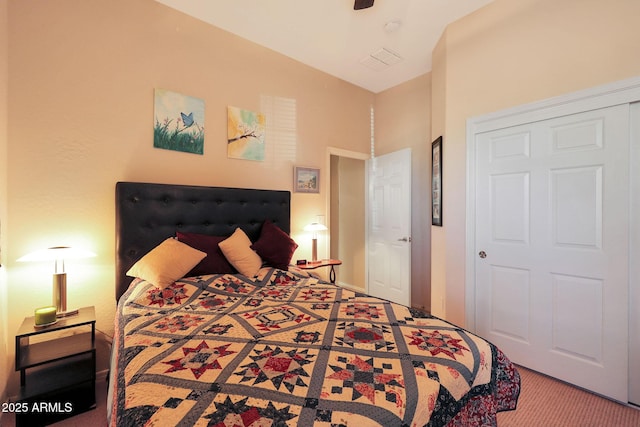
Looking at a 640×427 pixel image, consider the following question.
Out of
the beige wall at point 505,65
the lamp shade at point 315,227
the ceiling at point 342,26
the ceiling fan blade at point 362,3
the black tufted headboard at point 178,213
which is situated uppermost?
the ceiling at point 342,26

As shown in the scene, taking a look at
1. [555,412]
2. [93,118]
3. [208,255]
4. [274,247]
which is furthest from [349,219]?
[93,118]

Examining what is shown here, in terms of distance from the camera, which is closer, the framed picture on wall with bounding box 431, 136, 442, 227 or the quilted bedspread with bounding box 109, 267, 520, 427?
the quilted bedspread with bounding box 109, 267, 520, 427

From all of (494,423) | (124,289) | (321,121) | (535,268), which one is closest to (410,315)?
(494,423)

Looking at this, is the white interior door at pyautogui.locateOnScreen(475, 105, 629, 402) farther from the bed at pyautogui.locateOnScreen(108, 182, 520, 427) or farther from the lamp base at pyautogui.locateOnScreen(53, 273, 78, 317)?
the lamp base at pyautogui.locateOnScreen(53, 273, 78, 317)

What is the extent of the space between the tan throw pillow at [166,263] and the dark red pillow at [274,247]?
1.90ft

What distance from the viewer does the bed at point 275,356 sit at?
32.1 inches

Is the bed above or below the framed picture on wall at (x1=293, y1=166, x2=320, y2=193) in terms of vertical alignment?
below

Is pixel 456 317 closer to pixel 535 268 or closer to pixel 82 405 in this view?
pixel 535 268

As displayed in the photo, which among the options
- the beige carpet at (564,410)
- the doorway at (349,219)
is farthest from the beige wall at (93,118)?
the beige carpet at (564,410)

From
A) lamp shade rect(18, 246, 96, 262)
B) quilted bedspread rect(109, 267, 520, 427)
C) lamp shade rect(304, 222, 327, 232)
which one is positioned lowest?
quilted bedspread rect(109, 267, 520, 427)

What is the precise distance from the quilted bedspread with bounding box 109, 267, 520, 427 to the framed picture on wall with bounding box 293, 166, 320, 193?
5.72ft

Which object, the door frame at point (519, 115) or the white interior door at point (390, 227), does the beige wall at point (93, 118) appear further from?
the door frame at point (519, 115)

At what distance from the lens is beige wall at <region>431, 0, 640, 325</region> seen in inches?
72.4

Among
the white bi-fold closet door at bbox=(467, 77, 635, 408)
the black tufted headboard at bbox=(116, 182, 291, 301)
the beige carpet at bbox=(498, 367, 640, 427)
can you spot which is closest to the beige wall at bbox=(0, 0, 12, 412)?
the black tufted headboard at bbox=(116, 182, 291, 301)
